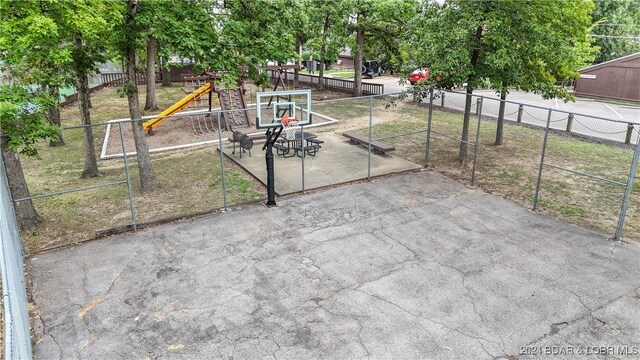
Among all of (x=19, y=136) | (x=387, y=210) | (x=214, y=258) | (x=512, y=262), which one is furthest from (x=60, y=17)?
(x=512, y=262)

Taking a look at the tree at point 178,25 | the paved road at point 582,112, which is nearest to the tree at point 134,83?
the tree at point 178,25

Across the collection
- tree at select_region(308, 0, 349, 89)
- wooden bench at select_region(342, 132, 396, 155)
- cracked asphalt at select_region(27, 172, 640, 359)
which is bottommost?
cracked asphalt at select_region(27, 172, 640, 359)

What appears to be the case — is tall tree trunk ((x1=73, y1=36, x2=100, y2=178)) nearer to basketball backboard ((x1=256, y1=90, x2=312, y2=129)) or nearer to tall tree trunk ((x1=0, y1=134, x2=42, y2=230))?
tall tree trunk ((x1=0, y1=134, x2=42, y2=230))

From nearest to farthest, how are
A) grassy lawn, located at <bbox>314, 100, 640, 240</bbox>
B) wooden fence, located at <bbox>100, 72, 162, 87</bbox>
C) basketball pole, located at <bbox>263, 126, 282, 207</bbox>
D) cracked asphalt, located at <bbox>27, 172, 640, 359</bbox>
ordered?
cracked asphalt, located at <bbox>27, 172, 640, 359</bbox>
basketball pole, located at <bbox>263, 126, 282, 207</bbox>
grassy lawn, located at <bbox>314, 100, 640, 240</bbox>
wooden fence, located at <bbox>100, 72, 162, 87</bbox>

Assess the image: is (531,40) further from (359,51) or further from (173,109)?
(359,51)

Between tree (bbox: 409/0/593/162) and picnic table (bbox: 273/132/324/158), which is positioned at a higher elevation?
tree (bbox: 409/0/593/162)

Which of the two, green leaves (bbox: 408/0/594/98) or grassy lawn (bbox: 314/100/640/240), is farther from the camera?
green leaves (bbox: 408/0/594/98)

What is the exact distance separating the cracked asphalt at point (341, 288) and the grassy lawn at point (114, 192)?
0.89 metres

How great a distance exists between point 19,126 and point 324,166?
7.82 metres

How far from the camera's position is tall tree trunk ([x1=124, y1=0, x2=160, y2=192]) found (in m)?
9.52

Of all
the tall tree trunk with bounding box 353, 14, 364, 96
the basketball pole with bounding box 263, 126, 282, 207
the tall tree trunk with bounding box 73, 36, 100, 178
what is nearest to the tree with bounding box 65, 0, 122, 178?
the tall tree trunk with bounding box 73, 36, 100, 178

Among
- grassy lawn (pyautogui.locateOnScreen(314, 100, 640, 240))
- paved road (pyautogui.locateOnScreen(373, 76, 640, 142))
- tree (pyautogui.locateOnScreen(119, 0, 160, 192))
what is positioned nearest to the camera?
tree (pyautogui.locateOnScreen(119, 0, 160, 192))

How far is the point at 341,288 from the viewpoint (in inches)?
278

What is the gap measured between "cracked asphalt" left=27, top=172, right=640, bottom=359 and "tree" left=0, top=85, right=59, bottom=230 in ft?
6.18
